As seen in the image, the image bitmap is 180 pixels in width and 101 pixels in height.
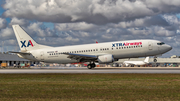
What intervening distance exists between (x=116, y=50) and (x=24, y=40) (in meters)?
22.9

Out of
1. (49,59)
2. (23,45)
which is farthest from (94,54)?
(23,45)

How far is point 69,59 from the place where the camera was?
50062 millimetres

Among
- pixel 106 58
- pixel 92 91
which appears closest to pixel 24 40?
pixel 106 58

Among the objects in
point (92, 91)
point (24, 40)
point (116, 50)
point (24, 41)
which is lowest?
point (92, 91)

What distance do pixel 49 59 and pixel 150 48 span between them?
23733 mm

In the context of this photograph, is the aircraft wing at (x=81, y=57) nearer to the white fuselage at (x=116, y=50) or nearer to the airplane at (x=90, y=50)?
the airplane at (x=90, y=50)

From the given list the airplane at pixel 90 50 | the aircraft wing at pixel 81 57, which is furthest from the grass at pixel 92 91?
the aircraft wing at pixel 81 57

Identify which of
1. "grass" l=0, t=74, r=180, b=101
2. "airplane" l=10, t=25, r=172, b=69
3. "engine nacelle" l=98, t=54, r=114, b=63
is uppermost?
"airplane" l=10, t=25, r=172, b=69

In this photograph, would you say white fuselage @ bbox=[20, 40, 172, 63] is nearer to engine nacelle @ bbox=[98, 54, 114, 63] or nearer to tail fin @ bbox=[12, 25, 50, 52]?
engine nacelle @ bbox=[98, 54, 114, 63]

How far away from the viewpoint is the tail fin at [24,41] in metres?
52.0

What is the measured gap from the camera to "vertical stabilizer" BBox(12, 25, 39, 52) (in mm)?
51969

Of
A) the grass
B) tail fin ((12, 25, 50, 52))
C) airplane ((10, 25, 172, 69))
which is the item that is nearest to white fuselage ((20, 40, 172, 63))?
airplane ((10, 25, 172, 69))

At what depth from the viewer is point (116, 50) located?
1812 inches

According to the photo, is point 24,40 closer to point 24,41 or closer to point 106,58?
point 24,41
